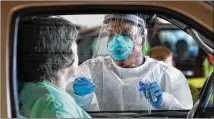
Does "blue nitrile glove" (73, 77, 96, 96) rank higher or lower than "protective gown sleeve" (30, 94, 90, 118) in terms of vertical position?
higher

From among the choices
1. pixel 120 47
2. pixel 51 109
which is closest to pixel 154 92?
pixel 120 47

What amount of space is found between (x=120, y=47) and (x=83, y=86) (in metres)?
0.29

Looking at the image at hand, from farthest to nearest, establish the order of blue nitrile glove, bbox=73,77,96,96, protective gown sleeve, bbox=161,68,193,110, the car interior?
protective gown sleeve, bbox=161,68,193,110, blue nitrile glove, bbox=73,77,96,96, the car interior

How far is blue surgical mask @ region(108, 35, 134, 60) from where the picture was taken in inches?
108

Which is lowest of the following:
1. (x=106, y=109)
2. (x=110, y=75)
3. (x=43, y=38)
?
(x=106, y=109)

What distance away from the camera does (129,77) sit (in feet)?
9.34

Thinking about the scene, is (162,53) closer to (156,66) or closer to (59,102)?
(156,66)

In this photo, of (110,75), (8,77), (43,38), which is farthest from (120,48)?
(8,77)

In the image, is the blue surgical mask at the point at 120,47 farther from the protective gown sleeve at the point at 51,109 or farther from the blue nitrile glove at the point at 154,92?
the protective gown sleeve at the point at 51,109

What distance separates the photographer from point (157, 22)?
9.06 ft

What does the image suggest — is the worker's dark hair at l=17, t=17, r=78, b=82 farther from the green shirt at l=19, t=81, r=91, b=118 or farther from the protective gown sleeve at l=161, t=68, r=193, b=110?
the protective gown sleeve at l=161, t=68, r=193, b=110

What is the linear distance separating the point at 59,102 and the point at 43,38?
1.13 ft

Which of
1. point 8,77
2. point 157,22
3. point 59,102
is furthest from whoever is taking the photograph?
point 157,22

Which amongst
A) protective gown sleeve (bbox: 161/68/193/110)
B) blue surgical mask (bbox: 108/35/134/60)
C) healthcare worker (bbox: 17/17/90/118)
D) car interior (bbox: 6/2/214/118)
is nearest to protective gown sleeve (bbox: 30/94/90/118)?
Answer: healthcare worker (bbox: 17/17/90/118)
